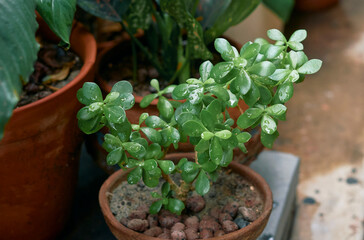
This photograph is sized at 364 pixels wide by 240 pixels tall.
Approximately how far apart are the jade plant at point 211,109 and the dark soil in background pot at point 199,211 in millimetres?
122

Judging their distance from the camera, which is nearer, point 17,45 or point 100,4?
point 17,45

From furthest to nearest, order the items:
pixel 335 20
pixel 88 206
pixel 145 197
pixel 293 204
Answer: pixel 335 20, pixel 293 204, pixel 88 206, pixel 145 197

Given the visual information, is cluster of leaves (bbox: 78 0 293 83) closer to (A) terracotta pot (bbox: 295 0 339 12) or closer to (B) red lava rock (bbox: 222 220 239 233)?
(B) red lava rock (bbox: 222 220 239 233)

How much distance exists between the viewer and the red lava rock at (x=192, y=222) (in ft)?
3.18

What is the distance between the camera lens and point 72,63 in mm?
1224

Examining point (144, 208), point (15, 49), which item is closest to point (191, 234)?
point (144, 208)

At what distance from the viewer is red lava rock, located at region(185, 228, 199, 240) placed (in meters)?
0.93

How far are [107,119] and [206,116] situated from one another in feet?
0.56

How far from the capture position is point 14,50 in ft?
2.38

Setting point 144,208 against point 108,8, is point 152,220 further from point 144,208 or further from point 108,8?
point 108,8

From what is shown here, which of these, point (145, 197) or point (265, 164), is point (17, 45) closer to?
point (145, 197)

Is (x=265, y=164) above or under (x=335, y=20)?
above

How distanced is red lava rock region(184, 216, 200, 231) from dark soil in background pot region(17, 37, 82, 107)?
1.46ft

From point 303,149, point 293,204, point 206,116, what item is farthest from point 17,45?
point 303,149
